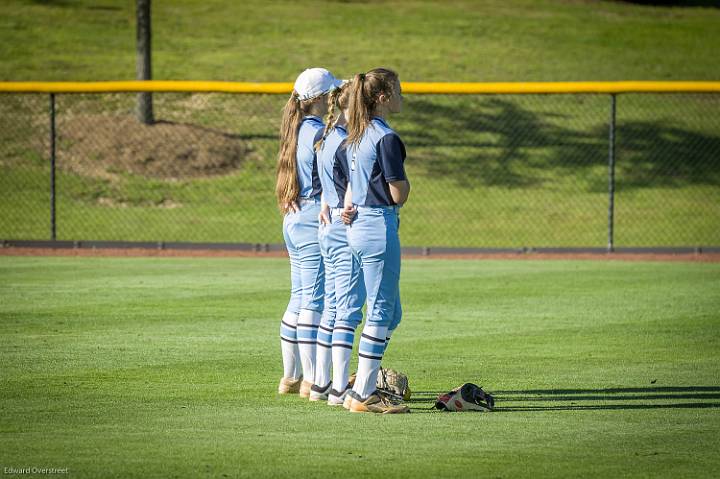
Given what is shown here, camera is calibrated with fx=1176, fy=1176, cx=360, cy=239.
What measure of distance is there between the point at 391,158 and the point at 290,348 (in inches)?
68.7

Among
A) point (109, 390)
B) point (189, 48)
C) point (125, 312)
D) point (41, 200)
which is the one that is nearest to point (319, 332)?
point (109, 390)

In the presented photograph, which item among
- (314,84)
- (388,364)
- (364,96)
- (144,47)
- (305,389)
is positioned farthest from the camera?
(144,47)

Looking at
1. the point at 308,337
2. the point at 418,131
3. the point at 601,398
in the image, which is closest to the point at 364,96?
the point at 308,337

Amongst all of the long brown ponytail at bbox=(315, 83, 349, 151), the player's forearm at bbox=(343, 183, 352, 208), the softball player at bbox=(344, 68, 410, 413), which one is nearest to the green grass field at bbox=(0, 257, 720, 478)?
the softball player at bbox=(344, 68, 410, 413)

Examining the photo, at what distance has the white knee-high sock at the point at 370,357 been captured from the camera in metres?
7.16

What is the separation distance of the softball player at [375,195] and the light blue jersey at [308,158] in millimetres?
573

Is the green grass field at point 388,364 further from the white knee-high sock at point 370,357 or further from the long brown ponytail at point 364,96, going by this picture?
the long brown ponytail at point 364,96

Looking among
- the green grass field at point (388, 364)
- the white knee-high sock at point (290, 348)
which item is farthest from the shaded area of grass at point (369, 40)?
the white knee-high sock at point (290, 348)

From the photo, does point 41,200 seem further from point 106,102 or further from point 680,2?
point 680,2

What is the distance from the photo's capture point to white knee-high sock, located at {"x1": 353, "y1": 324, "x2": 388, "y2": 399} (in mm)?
7164

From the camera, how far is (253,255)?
17891 millimetres

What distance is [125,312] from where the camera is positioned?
11.7 m

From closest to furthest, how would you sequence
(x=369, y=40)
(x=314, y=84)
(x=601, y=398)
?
1. (x=314, y=84)
2. (x=601, y=398)
3. (x=369, y=40)

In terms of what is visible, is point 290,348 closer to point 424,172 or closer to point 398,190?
point 398,190
